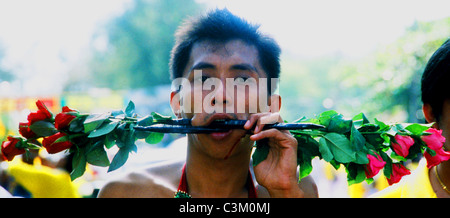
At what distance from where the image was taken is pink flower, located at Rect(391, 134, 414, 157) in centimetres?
220

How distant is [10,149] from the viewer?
2.25 metres

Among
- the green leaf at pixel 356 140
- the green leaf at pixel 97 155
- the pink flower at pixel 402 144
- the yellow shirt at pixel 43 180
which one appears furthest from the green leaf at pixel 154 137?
the yellow shirt at pixel 43 180

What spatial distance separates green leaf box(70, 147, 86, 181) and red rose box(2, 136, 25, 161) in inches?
12.6

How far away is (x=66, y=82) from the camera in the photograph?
38688mm

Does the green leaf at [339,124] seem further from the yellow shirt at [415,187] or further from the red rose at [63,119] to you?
the red rose at [63,119]

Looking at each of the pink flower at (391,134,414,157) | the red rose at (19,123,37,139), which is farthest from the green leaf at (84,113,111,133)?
the pink flower at (391,134,414,157)

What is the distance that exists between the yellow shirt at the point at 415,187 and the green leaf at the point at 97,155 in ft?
6.27

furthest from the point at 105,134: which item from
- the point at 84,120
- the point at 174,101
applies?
the point at 174,101

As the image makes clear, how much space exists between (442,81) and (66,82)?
40126 millimetres

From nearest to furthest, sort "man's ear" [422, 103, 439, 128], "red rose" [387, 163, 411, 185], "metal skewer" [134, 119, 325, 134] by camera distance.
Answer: "metal skewer" [134, 119, 325, 134]
"red rose" [387, 163, 411, 185]
"man's ear" [422, 103, 439, 128]

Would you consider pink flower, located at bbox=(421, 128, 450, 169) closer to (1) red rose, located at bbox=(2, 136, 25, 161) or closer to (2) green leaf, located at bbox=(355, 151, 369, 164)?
(2) green leaf, located at bbox=(355, 151, 369, 164)

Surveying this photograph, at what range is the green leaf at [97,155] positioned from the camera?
2.27 metres

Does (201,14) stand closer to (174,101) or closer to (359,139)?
(174,101)

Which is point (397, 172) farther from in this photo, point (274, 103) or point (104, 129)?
point (104, 129)
